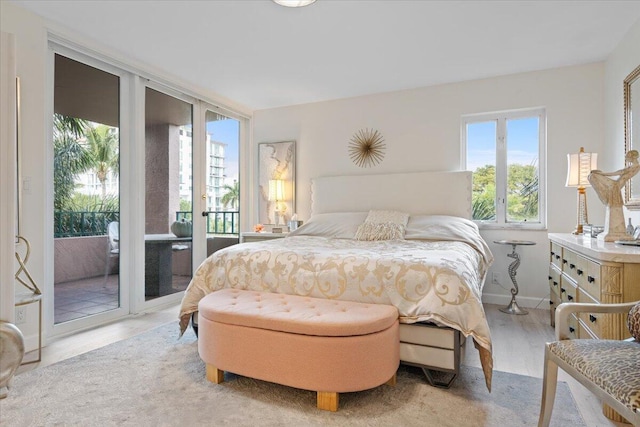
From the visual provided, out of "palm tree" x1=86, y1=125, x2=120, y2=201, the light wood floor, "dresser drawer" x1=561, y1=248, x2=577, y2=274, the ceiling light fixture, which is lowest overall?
the light wood floor

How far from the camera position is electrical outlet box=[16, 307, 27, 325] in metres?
2.47

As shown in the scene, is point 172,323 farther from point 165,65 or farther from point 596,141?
point 596,141

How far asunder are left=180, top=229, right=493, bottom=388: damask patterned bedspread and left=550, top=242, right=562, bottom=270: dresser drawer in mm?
898

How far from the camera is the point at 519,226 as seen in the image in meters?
3.74

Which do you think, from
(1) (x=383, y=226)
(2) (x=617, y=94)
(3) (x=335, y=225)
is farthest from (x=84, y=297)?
(2) (x=617, y=94)

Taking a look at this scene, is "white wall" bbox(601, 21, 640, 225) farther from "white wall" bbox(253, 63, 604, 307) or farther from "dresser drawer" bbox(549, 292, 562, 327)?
"dresser drawer" bbox(549, 292, 562, 327)

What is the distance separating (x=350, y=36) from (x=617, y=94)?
239 centimetres

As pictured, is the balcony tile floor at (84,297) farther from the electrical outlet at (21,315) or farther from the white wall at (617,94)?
the white wall at (617,94)

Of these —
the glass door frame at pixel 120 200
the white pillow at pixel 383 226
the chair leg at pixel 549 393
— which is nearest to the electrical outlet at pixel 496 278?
the white pillow at pixel 383 226

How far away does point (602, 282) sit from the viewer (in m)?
1.80

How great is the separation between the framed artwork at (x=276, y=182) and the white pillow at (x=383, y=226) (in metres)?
1.52

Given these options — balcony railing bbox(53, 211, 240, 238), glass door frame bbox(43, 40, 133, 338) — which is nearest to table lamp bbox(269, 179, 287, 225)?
glass door frame bbox(43, 40, 133, 338)

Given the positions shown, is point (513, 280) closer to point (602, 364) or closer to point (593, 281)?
point (593, 281)

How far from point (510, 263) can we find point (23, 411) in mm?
4039
